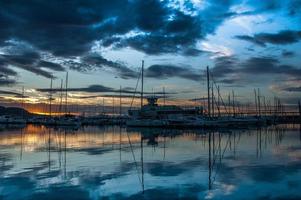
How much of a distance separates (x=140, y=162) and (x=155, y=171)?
151 inches

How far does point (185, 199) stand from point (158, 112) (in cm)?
10102

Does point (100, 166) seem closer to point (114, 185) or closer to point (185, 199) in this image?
point (114, 185)

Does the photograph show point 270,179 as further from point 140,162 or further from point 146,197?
point 140,162

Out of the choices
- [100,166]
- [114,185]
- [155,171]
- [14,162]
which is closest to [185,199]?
[114,185]

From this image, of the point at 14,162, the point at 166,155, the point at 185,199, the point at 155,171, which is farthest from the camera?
the point at 166,155

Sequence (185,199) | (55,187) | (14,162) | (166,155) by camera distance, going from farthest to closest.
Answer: (166,155) → (14,162) → (55,187) → (185,199)

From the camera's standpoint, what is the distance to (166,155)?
26.6 meters

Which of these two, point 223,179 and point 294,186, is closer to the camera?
point 294,186

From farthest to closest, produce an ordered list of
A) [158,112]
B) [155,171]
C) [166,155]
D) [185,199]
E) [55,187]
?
[158,112] → [166,155] → [155,171] → [55,187] → [185,199]

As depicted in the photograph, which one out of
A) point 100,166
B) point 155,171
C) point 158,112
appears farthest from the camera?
point 158,112

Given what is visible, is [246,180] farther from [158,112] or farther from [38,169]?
[158,112]

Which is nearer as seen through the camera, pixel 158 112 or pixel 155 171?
pixel 155 171

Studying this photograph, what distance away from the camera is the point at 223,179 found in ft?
54.2

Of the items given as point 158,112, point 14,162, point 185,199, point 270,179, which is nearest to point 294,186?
point 270,179
